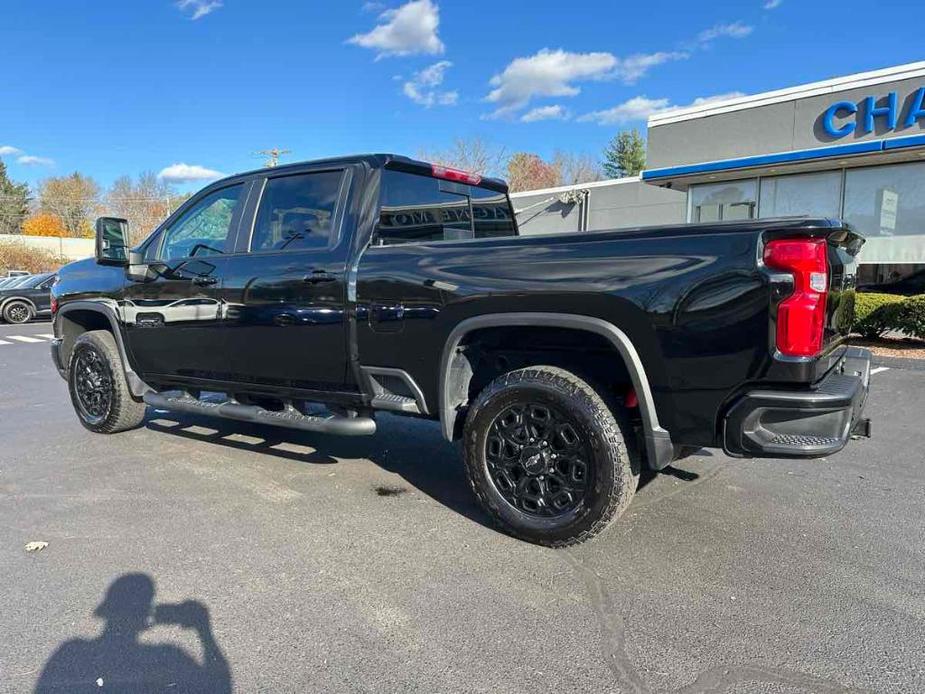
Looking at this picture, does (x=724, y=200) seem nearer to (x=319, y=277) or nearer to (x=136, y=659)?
(x=319, y=277)

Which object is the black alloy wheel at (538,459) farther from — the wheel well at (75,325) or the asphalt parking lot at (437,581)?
the wheel well at (75,325)

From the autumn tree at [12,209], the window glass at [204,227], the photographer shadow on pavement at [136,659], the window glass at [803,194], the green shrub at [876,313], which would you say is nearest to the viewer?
the photographer shadow on pavement at [136,659]

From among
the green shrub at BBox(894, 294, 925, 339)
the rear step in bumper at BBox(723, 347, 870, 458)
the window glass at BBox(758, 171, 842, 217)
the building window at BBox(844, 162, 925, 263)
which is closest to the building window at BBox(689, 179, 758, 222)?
the window glass at BBox(758, 171, 842, 217)

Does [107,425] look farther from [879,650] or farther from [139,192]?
[139,192]

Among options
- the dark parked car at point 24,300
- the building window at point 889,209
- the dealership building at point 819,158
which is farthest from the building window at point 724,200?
the dark parked car at point 24,300

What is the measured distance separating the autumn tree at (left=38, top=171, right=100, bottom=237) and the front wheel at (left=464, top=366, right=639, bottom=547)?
256ft

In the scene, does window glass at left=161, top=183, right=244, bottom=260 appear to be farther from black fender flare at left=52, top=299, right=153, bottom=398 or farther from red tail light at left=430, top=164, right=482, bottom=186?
red tail light at left=430, top=164, right=482, bottom=186

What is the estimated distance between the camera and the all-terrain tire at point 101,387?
5535 millimetres

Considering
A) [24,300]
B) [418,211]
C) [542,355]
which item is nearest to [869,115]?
[418,211]

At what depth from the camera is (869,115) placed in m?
13.5

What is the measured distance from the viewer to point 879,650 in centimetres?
254

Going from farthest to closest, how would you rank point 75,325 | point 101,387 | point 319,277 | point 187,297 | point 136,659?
point 75,325 → point 101,387 → point 187,297 → point 319,277 → point 136,659

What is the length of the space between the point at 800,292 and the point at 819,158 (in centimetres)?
1335

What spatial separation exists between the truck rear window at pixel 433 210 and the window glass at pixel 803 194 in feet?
37.6
